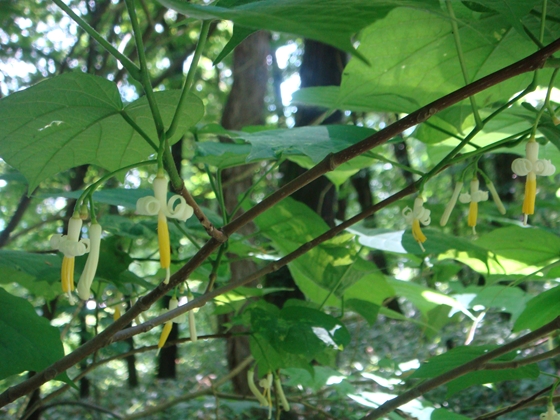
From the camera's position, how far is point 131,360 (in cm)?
511

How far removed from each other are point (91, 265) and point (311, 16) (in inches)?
19.0

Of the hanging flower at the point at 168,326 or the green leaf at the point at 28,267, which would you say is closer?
the hanging flower at the point at 168,326

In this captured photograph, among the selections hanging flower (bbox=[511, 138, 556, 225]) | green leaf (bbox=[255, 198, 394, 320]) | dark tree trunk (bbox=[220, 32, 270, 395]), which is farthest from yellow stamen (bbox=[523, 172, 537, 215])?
dark tree trunk (bbox=[220, 32, 270, 395])

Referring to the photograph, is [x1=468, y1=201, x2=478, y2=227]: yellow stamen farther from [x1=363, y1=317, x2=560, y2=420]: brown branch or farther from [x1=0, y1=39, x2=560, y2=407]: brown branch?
[x1=0, y1=39, x2=560, y2=407]: brown branch

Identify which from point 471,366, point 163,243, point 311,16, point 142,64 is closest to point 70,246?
point 163,243

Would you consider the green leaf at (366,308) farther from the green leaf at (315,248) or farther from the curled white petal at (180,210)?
the curled white petal at (180,210)

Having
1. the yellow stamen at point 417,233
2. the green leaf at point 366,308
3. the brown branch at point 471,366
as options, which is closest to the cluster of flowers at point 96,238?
the yellow stamen at point 417,233

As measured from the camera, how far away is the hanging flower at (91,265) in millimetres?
696

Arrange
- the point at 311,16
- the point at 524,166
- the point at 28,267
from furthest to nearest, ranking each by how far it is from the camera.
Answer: the point at 28,267 < the point at 524,166 < the point at 311,16

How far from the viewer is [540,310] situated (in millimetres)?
1004

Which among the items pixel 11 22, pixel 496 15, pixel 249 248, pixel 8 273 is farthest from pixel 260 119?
pixel 496 15

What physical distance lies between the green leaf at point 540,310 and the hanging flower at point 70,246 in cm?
80

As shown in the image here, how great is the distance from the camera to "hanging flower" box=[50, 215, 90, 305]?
719 millimetres

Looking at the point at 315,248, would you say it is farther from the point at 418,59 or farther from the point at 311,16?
the point at 311,16
